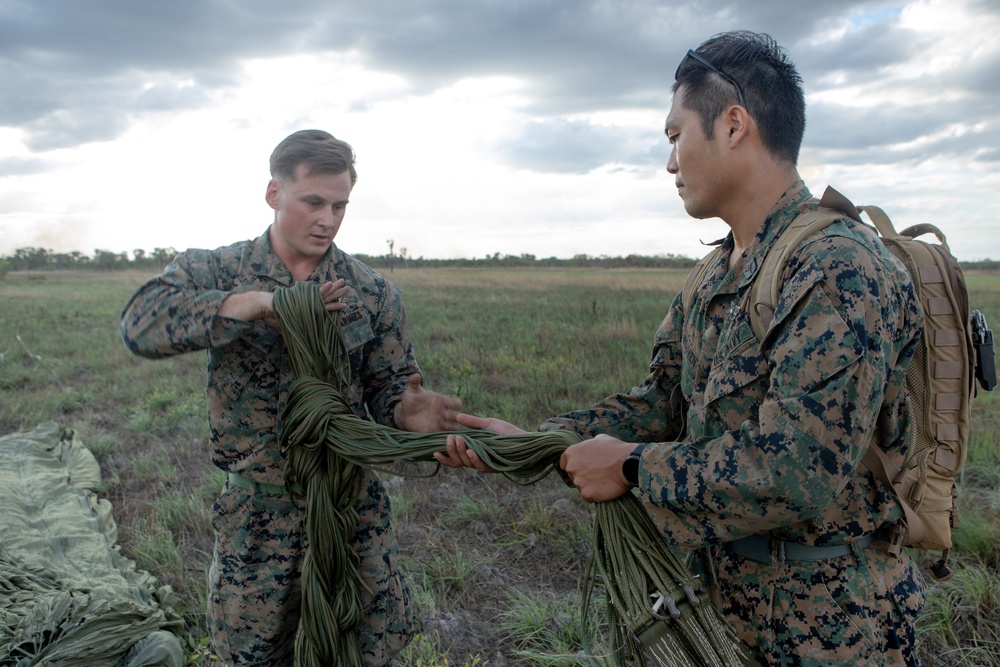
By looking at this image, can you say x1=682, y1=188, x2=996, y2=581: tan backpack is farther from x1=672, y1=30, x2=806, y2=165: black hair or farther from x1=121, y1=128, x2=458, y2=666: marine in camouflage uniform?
x1=121, y1=128, x2=458, y2=666: marine in camouflage uniform

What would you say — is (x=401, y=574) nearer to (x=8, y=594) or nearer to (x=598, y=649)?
(x=598, y=649)

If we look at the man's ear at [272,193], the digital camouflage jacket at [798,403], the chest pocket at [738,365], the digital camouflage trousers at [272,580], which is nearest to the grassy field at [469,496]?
the digital camouflage trousers at [272,580]

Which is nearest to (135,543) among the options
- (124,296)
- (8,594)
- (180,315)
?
(8,594)

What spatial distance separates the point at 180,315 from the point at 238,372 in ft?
1.08

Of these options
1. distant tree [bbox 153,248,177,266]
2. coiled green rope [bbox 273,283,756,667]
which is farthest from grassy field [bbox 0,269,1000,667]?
distant tree [bbox 153,248,177,266]

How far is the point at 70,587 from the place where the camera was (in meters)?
3.77

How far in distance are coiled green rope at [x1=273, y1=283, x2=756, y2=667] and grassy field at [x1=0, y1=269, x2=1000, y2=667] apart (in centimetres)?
112

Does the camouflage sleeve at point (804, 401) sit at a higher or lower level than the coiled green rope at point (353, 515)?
higher

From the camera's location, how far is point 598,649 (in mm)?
3412

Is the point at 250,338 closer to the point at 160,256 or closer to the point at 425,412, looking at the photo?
the point at 425,412

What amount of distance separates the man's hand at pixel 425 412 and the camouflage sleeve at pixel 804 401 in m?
1.02

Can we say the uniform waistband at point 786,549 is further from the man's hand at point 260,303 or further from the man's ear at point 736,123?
the man's hand at point 260,303

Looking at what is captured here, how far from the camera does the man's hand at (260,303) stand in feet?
7.84

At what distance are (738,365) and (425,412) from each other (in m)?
1.23
